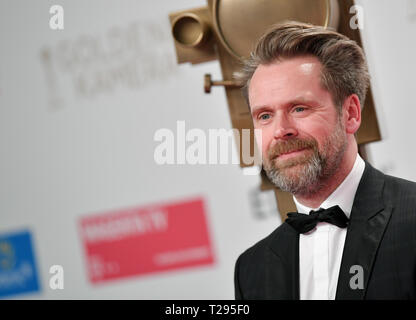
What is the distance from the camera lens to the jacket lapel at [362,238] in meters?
0.71

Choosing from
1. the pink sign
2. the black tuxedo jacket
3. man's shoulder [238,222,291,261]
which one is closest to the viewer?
the black tuxedo jacket

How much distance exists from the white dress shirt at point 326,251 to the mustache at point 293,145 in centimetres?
8

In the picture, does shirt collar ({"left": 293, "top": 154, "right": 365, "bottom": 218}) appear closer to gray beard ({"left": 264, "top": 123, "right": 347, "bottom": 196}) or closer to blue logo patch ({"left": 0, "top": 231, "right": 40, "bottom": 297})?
gray beard ({"left": 264, "top": 123, "right": 347, "bottom": 196})

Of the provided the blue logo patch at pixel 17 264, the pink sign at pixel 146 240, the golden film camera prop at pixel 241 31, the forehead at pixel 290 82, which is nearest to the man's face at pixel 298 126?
the forehead at pixel 290 82

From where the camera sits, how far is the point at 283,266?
798 millimetres

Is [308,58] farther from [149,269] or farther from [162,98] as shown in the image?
[149,269]

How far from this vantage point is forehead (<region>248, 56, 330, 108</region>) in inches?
29.0

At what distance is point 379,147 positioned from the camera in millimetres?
1494

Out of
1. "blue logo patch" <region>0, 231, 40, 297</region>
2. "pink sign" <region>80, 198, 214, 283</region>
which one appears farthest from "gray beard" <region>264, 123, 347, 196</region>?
"blue logo patch" <region>0, 231, 40, 297</region>

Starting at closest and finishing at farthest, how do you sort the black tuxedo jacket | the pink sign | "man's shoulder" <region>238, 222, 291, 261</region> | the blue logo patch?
the black tuxedo jacket < "man's shoulder" <region>238, 222, 291, 261</region> < the pink sign < the blue logo patch

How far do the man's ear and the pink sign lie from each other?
4.00 feet

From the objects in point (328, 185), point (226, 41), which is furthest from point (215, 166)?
point (328, 185)

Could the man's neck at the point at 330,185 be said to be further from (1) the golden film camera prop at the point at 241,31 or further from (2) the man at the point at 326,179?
(1) the golden film camera prop at the point at 241,31

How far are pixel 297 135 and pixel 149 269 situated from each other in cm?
141
